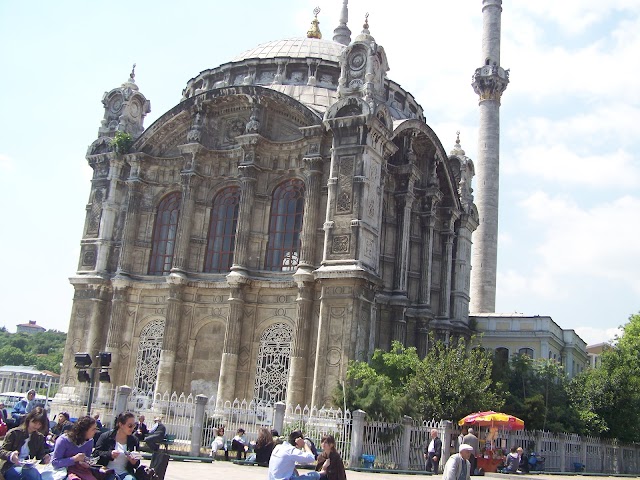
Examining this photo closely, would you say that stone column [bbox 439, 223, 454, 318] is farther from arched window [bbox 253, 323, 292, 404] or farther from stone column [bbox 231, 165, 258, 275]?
stone column [bbox 231, 165, 258, 275]

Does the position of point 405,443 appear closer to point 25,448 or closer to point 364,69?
point 25,448

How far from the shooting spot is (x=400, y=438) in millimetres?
20188

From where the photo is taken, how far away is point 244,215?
27438 mm

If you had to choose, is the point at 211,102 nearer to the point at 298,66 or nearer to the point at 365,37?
the point at 298,66

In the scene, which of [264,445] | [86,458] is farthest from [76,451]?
[264,445]

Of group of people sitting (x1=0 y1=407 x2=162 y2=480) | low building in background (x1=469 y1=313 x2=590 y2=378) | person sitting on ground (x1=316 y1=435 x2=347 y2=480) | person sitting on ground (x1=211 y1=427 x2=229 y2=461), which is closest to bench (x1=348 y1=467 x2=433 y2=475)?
person sitting on ground (x1=211 y1=427 x2=229 y2=461)

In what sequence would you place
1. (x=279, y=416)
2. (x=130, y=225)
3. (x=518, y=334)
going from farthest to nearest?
1. (x=518, y=334)
2. (x=130, y=225)
3. (x=279, y=416)

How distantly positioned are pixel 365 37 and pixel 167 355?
45.0 ft

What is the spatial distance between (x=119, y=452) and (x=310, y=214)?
18062mm

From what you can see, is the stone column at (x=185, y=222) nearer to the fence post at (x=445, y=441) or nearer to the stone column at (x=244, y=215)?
the stone column at (x=244, y=215)

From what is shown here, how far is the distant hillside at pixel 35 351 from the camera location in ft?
288

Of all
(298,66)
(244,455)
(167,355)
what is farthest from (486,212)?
(244,455)

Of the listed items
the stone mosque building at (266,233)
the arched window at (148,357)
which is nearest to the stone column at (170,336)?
the stone mosque building at (266,233)

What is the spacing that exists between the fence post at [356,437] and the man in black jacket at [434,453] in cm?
197
